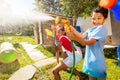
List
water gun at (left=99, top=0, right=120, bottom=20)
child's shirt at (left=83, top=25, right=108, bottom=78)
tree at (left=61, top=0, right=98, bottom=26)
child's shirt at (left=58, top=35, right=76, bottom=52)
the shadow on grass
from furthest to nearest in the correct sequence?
tree at (left=61, top=0, right=98, bottom=26), the shadow on grass, child's shirt at (left=58, top=35, right=76, bottom=52), child's shirt at (left=83, top=25, right=108, bottom=78), water gun at (left=99, top=0, right=120, bottom=20)

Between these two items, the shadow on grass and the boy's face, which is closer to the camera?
the boy's face

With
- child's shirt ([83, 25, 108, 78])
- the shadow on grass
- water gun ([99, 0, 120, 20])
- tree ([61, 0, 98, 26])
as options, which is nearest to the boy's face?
child's shirt ([83, 25, 108, 78])

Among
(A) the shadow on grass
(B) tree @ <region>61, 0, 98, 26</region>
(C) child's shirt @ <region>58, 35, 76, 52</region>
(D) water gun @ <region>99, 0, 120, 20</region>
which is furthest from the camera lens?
(B) tree @ <region>61, 0, 98, 26</region>

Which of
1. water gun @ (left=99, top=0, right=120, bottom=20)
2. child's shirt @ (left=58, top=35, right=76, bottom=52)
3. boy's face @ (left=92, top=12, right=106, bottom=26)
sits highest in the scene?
water gun @ (left=99, top=0, right=120, bottom=20)

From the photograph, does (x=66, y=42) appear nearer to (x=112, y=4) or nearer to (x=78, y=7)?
(x=112, y=4)

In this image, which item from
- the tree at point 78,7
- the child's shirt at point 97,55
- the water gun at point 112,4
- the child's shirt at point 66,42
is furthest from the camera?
the tree at point 78,7

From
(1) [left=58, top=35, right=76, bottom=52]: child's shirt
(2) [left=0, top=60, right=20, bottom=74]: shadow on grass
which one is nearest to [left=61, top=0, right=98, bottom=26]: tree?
(2) [left=0, top=60, right=20, bottom=74]: shadow on grass

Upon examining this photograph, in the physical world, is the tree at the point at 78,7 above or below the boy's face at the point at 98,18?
below

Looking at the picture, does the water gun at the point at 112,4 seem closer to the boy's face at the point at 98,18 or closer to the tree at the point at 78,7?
the boy's face at the point at 98,18

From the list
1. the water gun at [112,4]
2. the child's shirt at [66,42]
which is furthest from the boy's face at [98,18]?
the child's shirt at [66,42]

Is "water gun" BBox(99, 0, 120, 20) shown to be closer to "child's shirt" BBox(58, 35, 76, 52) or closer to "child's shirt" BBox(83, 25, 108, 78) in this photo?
"child's shirt" BBox(83, 25, 108, 78)

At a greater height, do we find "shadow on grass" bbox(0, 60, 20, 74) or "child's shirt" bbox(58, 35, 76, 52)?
"child's shirt" bbox(58, 35, 76, 52)

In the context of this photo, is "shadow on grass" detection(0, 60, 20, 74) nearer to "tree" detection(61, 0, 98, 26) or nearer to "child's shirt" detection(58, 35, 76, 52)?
"child's shirt" detection(58, 35, 76, 52)

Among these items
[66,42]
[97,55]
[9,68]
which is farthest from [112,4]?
[9,68]
